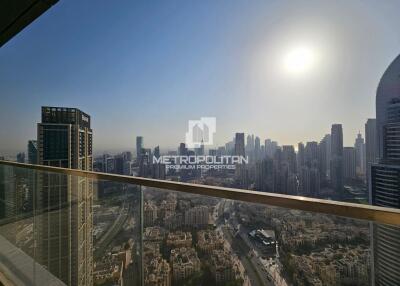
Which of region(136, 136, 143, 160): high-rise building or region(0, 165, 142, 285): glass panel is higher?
region(136, 136, 143, 160): high-rise building

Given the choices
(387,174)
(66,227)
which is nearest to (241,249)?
(66,227)

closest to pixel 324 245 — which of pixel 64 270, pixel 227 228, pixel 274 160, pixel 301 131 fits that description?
pixel 227 228

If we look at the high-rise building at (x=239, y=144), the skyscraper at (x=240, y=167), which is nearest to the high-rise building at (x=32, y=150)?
the skyscraper at (x=240, y=167)

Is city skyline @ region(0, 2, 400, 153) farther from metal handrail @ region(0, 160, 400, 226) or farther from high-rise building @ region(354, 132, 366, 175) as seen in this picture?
metal handrail @ region(0, 160, 400, 226)

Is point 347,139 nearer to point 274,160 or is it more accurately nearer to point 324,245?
point 274,160

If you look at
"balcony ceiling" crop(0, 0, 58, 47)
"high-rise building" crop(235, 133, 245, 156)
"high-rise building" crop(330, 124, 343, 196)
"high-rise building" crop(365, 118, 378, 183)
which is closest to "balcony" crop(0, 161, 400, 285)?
"balcony ceiling" crop(0, 0, 58, 47)

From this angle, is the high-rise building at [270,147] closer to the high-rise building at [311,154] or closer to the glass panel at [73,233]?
the high-rise building at [311,154]
